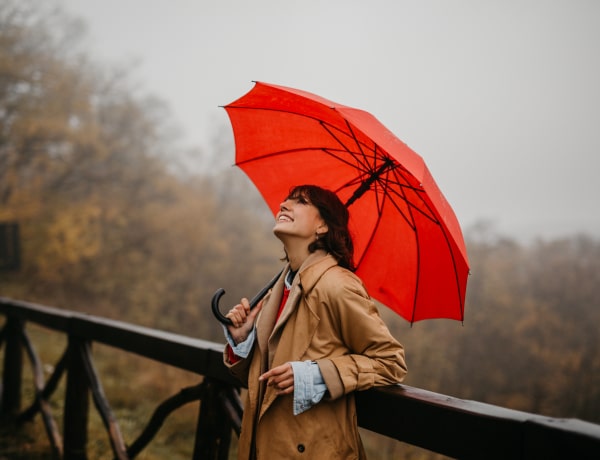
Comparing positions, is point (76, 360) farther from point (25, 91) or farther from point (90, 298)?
point (90, 298)

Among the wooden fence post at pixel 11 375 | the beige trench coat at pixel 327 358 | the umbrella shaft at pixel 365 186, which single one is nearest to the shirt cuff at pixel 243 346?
the beige trench coat at pixel 327 358

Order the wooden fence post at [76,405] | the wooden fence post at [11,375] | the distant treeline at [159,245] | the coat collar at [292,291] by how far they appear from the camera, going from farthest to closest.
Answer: the distant treeline at [159,245] < the wooden fence post at [11,375] < the wooden fence post at [76,405] < the coat collar at [292,291]

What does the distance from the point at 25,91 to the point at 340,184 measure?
57.1 ft

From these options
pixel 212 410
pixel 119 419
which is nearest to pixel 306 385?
pixel 212 410

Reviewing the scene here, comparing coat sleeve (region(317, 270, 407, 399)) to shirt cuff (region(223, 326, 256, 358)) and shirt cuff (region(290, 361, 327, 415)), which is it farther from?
shirt cuff (region(223, 326, 256, 358))

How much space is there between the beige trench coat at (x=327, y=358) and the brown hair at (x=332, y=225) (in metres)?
0.13

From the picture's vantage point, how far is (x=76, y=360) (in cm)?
300

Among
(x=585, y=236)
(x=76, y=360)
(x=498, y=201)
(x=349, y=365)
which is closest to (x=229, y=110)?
(x=349, y=365)

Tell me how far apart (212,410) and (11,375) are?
288cm

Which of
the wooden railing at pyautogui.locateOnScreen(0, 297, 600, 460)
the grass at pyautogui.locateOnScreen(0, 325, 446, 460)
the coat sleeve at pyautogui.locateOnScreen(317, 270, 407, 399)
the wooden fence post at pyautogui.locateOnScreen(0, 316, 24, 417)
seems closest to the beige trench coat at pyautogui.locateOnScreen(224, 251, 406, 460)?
the coat sleeve at pyautogui.locateOnScreen(317, 270, 407, 399)

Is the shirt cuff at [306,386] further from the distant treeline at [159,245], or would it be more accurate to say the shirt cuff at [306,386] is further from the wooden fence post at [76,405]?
the distant treeline at [159,245]

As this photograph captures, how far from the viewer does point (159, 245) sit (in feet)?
72.7

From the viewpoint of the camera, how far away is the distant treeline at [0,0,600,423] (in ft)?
52.7

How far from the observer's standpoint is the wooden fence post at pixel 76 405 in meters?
2.99
